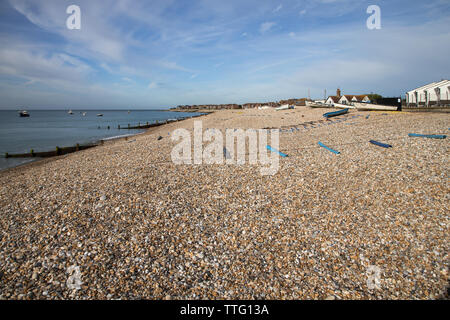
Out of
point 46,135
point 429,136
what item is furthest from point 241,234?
point 46,135

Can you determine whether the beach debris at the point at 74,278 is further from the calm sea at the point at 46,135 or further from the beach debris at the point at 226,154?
the calm sea at the point at 46,135

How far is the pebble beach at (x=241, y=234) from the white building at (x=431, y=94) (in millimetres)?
36683

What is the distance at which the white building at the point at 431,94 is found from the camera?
36719 mm

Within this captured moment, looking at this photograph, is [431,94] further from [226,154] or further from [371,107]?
[226,154]

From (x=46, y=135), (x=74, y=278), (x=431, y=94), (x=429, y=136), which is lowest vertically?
(x=74, y=278)

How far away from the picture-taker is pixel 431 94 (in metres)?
39.6

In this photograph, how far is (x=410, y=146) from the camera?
36.8ft

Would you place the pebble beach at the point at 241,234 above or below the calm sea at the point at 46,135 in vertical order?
below

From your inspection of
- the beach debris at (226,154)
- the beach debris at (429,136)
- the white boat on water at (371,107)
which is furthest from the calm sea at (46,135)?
the white boat on water at (371,107)

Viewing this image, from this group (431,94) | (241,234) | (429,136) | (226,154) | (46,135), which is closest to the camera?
(241,234)

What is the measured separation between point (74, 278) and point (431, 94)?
5551 centimetres

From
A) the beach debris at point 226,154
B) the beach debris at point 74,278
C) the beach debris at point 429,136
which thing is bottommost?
the beach debris at point 74,278
